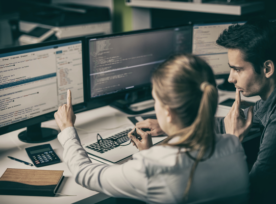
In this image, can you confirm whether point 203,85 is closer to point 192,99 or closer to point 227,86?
point 192,99

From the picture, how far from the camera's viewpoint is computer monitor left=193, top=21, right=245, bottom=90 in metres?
1.99

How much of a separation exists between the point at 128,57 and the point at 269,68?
0.74 meters

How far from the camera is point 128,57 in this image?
173cm

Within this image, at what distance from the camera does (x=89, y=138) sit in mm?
1531

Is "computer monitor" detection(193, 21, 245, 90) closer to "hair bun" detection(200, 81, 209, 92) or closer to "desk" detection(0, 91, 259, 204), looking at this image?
"desk" detection(0, 91, 259, 204)

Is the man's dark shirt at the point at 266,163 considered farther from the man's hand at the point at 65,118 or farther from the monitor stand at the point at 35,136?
the monitor stand at the point at 35,136

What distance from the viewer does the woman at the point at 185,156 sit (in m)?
0.84

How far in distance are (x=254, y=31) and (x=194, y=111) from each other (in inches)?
27.5

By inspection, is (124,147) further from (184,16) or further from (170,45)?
(184,16)

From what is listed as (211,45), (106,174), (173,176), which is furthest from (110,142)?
(211,45)

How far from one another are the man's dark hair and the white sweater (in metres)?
0.54

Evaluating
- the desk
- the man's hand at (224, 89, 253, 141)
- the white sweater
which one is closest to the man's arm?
the man's hand at (224, 89, 253, 141)

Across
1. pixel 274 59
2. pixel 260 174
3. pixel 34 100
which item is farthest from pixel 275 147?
pixel 34 100

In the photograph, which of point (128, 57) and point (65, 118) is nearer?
point (65, 118)
